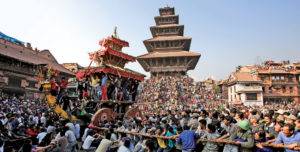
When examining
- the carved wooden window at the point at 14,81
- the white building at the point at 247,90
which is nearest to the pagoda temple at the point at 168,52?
the white building at the point at 247,90

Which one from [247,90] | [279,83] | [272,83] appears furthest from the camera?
[279,83]

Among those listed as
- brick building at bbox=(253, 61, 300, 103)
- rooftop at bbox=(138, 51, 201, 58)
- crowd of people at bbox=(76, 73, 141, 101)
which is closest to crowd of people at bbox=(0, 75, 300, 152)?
crowd of people at bbox=(76, 73, 141, 101)

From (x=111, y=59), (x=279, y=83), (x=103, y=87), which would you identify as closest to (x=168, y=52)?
(x=279, y=83)

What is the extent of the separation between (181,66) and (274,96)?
16.3 meters

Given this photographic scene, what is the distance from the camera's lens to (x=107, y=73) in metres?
10.4

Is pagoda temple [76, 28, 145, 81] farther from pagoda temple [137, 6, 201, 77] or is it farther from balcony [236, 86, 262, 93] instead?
pagoda temple [137, 6, 201, 77]

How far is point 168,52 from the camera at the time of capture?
40531 mm

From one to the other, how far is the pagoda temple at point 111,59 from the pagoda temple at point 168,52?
25171 millimetres

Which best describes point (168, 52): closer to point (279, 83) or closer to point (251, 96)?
point (251, 96)

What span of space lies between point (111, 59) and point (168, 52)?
29.8 m

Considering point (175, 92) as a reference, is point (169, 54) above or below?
above

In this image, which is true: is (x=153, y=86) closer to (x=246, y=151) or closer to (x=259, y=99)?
(x=259, y=99)

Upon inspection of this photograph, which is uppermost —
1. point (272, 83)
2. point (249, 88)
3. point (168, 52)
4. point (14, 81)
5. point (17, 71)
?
point (168, 52)

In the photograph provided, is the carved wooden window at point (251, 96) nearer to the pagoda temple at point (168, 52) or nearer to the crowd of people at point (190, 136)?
the pagoda temple at point (168, 52)
